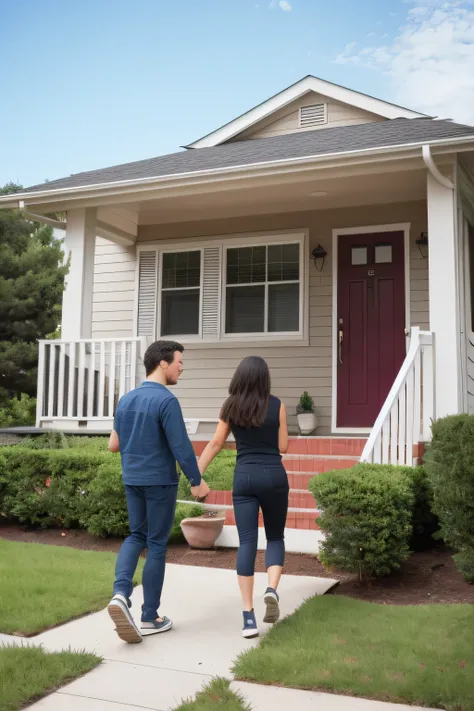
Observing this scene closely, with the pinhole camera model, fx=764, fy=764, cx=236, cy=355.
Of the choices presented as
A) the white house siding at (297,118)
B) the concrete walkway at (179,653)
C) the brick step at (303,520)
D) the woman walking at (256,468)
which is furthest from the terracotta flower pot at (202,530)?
the white house siding at (297,118)

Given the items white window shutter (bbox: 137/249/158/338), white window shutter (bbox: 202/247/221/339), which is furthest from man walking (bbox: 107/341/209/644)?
white window shutter (bbox: 137/249/158/338)

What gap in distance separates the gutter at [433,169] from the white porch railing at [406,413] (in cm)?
149

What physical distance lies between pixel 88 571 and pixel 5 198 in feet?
16.4

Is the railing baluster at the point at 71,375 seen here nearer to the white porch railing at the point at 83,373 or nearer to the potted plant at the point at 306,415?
the white porch railing at the point at 83,373

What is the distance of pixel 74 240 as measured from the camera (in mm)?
8938

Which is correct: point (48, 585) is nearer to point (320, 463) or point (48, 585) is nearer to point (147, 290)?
point (320, 463)

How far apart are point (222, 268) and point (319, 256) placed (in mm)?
1356

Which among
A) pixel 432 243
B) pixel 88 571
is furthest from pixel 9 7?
pixel 88 571

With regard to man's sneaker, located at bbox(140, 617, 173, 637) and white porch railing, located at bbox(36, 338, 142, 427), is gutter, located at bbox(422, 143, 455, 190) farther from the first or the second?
man's sneaker, located at bbox(140, 617, 173, 637)

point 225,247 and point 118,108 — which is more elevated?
point 118,108

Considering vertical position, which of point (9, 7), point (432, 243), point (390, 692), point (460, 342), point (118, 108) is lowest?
point (390, 692)

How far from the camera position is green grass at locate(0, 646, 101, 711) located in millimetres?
3244

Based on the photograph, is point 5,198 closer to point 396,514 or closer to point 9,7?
point 396,514

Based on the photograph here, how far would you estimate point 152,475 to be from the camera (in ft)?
13.5
